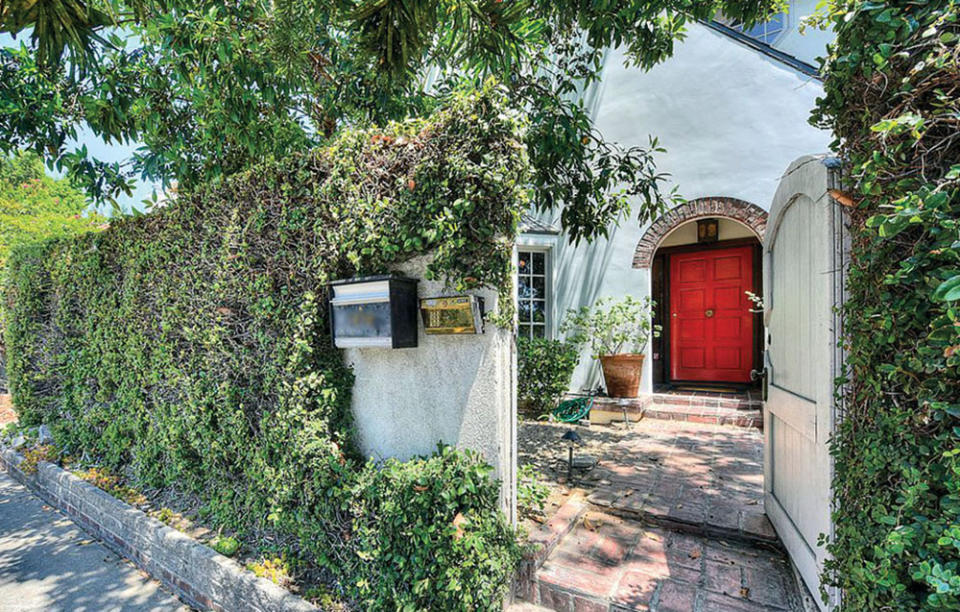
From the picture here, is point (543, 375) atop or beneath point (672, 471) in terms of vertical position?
atop

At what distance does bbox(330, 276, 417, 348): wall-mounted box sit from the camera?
7.94 ft

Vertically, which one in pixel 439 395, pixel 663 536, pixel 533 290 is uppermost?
pixel 533 290

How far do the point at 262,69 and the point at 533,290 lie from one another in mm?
4951

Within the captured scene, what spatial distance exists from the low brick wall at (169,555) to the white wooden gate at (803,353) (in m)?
2.86

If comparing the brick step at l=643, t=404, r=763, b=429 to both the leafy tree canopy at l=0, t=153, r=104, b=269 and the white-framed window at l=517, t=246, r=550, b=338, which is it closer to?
the white-framed window at l=517, t=246, r=550, b=338

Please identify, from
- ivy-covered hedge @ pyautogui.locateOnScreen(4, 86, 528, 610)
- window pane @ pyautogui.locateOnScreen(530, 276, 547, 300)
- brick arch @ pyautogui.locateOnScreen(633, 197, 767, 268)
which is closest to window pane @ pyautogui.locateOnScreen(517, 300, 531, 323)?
window pane @ pyautogui.locateOnScreen(530, 276, 547, 300)

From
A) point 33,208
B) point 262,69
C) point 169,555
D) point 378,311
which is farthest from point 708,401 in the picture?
point 33,208

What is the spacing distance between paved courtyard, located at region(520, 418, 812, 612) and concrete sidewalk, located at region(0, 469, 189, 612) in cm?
276

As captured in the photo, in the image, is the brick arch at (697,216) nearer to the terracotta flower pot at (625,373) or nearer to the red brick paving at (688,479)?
the terracotta flower pot at (625,373)

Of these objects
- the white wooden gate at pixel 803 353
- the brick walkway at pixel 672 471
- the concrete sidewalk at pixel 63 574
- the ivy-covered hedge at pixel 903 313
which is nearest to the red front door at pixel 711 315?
the brick walkway at pixel 672 471

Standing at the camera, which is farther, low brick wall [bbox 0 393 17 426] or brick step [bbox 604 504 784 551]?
low brick wall [bbox 0 393 17 426]

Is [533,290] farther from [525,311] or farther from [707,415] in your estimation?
[707,415]

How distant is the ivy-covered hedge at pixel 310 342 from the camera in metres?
2.26

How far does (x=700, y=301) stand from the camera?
291 inches
